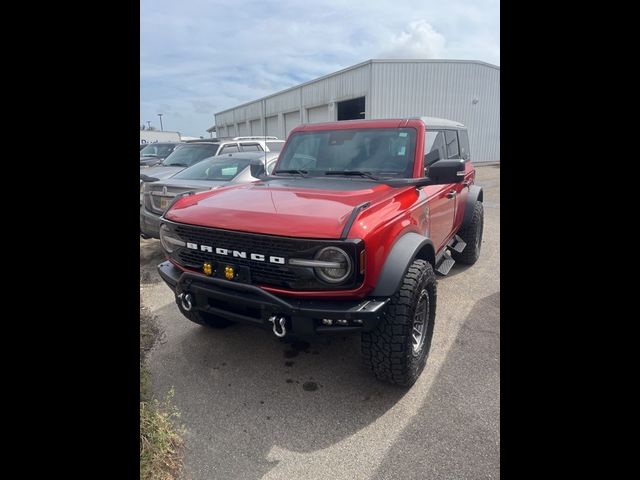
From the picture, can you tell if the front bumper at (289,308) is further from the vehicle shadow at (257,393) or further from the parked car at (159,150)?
the parked car at (159,150)

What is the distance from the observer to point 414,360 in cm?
274

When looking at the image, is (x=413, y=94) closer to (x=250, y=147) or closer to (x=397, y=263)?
(x=250, y=147)

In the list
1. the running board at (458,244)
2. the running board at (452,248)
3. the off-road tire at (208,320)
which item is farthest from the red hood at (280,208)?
the running board at (458,244)

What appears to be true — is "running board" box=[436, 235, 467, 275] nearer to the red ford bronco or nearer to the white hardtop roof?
the red ford bronco

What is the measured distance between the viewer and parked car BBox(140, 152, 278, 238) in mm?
5516

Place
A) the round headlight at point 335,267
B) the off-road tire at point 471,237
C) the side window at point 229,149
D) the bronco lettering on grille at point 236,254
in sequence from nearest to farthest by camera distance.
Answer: the round headlight at point 335,267, the bronco lettering on grille at point 236,254, the off-road tire at point 471,237, the side window at point 229,149

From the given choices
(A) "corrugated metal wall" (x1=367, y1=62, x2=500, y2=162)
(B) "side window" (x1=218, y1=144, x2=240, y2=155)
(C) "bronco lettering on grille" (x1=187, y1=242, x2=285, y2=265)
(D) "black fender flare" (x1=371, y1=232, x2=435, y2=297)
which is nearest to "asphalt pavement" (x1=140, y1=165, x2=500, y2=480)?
(D) "black fender flare" (x1=371, y1=232, x2=435, y2=297)

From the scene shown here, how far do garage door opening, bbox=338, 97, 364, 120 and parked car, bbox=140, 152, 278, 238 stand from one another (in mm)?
17226

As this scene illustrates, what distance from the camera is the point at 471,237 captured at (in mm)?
5320

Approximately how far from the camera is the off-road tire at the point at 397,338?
8.16 feet
